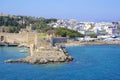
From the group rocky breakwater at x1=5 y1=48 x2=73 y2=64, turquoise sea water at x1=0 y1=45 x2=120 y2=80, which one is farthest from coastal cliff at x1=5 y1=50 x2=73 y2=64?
turquoise sea water at x1=0 y1=45 x2=120 y2=80

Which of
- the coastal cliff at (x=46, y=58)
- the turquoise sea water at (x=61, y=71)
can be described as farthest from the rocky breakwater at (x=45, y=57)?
the turquoise sea water at (x=61, y=71)

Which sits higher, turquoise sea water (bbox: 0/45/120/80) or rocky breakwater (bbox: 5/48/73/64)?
rocky breakwater (bbox: 5/48/73/64)

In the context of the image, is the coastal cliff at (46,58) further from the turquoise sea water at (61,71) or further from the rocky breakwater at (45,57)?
the turquoise sea water at (61,71)

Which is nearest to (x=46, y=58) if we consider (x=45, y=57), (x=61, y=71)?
(x=45, y=57)

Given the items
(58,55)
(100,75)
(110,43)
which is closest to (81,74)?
(100,75)

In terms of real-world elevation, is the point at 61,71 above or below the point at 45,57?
below

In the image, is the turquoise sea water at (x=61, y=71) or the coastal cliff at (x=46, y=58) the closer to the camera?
the turquoise sea water at (x=61, y=71)

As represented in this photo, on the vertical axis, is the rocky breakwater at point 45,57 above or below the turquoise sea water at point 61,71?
above

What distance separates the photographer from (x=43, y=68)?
1995 cm

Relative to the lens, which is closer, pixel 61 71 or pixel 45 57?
pixel 61 71

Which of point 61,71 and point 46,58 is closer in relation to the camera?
point 61,71

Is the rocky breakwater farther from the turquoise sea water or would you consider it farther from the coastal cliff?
the turquoise sea water

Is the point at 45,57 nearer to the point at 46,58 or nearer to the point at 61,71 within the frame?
the point at 46,58

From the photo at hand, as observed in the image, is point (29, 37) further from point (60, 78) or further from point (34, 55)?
point (60, 78)
